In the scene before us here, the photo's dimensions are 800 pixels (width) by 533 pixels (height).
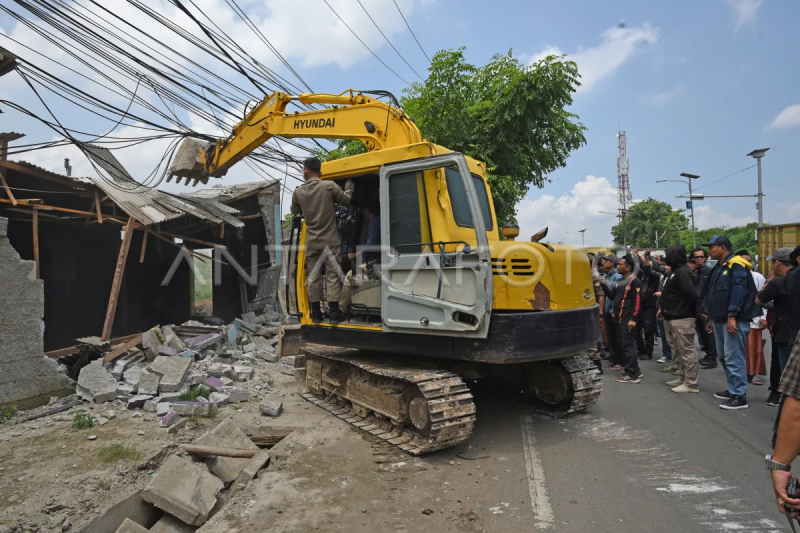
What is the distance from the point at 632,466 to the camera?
4.15 m

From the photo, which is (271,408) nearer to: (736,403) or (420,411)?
(420,411)

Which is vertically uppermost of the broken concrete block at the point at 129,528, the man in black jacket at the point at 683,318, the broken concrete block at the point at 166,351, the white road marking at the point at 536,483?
the man in black jacket at the point at 683,318

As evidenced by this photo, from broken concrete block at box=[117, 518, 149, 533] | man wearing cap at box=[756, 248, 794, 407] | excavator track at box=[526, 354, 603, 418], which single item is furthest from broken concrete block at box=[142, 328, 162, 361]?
man wearing cap at box=[756, 248, 794, 407]

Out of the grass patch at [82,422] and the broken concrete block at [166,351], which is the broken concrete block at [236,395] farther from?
the broken concrete block at [166,351]

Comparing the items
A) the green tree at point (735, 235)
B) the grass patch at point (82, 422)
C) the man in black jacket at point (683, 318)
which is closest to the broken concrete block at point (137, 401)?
the grass patch at point (82, 422)

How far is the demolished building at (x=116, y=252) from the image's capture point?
7246mm

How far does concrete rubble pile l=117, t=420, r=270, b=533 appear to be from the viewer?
379 centimetres

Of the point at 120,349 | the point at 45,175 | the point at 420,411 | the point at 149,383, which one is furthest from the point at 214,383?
the point at 45,175

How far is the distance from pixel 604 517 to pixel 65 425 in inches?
229

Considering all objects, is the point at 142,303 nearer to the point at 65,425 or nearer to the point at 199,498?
the point at 65,425

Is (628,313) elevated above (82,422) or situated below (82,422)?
above

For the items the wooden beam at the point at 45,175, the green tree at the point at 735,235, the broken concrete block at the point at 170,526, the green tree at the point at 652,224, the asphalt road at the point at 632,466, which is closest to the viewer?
the asphalt road at the point at 632,466

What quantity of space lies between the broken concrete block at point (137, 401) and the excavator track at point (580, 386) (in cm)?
508

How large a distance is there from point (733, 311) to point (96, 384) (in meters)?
8.04
